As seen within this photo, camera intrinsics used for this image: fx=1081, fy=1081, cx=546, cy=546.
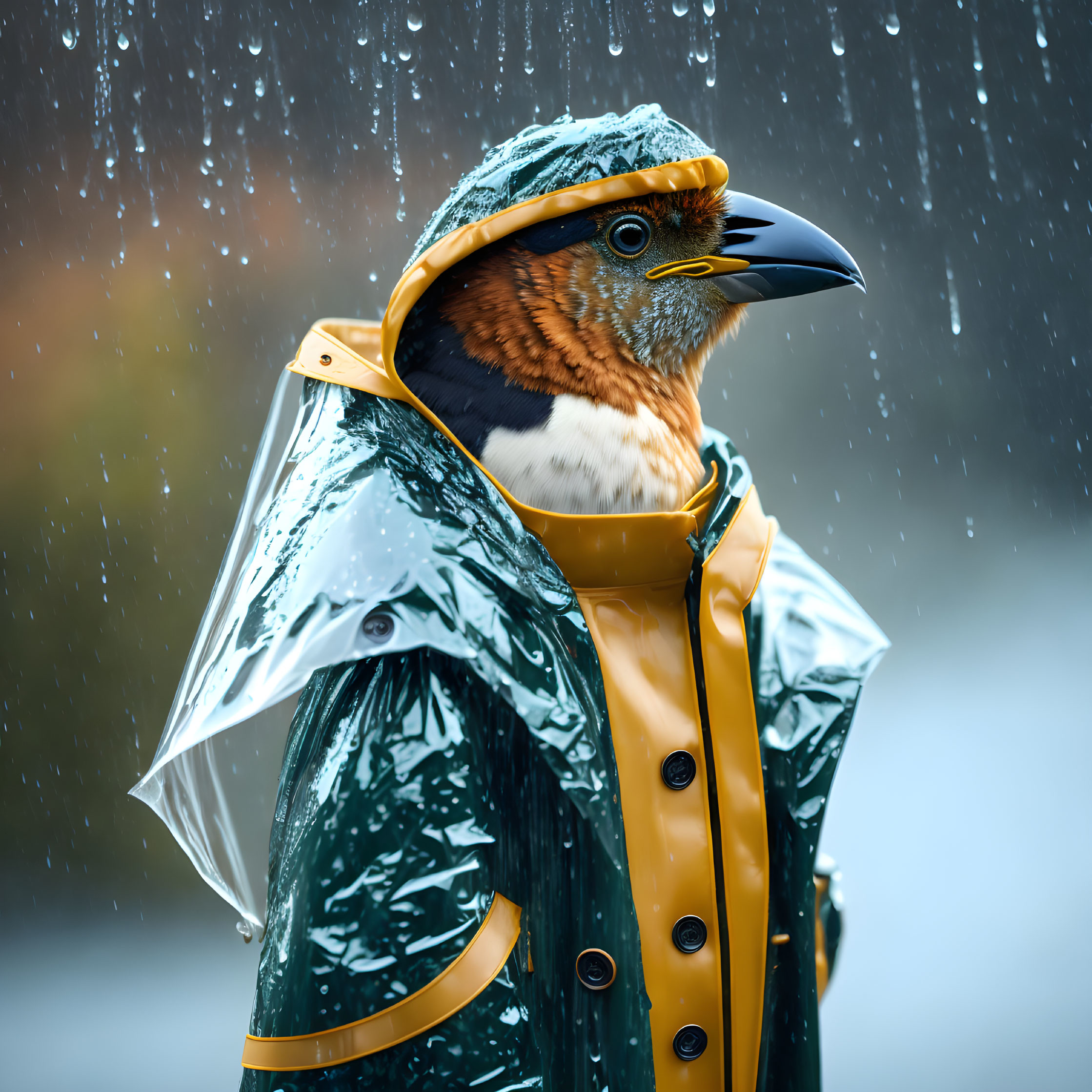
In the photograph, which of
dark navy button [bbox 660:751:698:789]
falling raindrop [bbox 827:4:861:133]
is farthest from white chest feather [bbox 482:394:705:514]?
falling raindrop [bbox 827:4:861:133]

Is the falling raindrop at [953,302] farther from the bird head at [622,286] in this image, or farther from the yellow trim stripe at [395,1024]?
the yellow trim stripe at [395,1024]

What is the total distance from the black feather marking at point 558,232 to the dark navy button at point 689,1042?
0.66m

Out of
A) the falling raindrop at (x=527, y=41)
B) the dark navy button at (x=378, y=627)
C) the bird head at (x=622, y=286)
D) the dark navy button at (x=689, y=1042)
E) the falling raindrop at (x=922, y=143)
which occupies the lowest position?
the dark navy button at (x=689, y=1042)

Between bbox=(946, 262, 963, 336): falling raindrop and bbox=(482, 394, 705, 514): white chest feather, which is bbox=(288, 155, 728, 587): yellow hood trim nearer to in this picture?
bbox=(482, 394, 705, 514): white chest feather

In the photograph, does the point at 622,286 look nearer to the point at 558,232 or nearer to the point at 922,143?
the point at 558,232

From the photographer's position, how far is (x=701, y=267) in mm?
942

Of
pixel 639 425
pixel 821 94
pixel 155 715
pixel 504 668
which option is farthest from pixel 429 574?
pixel 821 94

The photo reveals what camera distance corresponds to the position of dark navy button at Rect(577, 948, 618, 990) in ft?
2.73

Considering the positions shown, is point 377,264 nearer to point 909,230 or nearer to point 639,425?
point 909,230

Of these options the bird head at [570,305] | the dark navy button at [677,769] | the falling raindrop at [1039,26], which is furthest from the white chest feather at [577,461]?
the falling raindrop at [1039,26]

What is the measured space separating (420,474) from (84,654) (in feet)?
6.43

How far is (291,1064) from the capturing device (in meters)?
0.77

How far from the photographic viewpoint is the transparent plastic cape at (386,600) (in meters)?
0.79

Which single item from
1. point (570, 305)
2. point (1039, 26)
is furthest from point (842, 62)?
point (570, 305)
